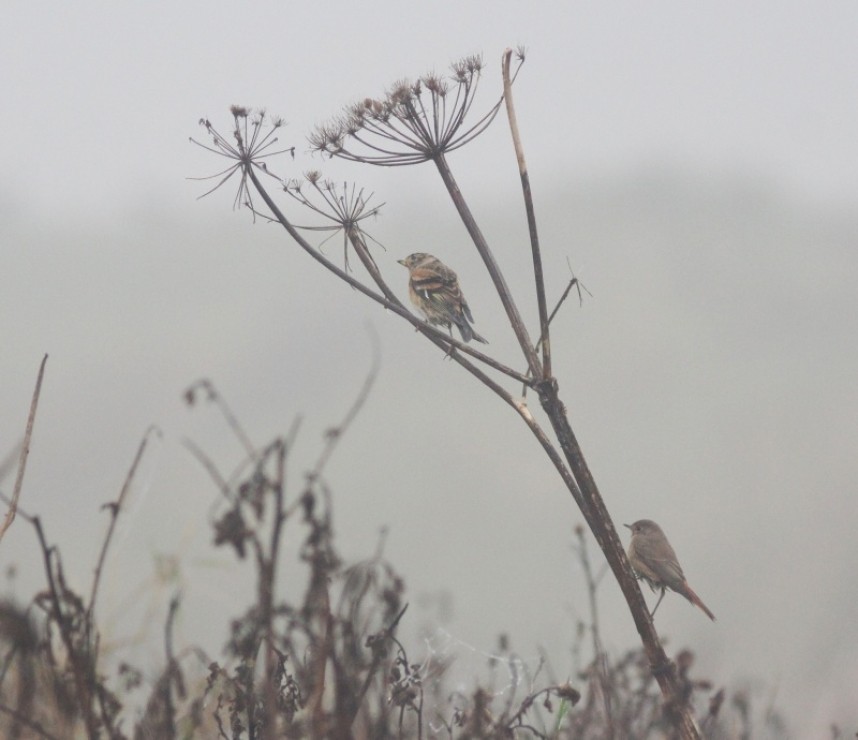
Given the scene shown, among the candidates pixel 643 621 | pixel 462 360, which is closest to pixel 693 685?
pixel 643 621

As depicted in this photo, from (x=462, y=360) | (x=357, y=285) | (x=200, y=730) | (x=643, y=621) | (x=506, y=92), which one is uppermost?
(x=506, y=92)

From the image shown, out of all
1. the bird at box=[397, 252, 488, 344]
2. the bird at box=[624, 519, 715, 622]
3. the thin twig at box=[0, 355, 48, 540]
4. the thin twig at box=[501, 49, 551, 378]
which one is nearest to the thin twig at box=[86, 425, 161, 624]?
the thin twig at box=[0, 355, 48, 540]

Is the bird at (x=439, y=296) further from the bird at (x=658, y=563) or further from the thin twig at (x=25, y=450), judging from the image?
the thin twig at (x=25, y=450)

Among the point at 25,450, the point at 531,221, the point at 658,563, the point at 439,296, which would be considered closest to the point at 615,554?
the point at 531,221

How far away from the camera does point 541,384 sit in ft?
8.65

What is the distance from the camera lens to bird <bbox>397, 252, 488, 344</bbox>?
545cm

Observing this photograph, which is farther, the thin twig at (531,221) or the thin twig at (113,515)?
the thin twig at (531,221)

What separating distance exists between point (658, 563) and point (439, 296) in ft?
6.38

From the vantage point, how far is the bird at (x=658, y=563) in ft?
13.1

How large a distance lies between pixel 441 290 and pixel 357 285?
2.67 metres

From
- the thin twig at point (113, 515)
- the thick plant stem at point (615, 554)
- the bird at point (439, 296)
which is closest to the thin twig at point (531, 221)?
the thick plant stem at point (615, 554)

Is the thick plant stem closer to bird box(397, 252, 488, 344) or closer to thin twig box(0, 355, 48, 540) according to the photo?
thin twig box(0, 355, 48, 540)

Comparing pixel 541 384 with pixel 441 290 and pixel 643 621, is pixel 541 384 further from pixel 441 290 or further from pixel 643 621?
pixel 441 290

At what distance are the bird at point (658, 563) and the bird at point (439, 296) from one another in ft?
4.51
